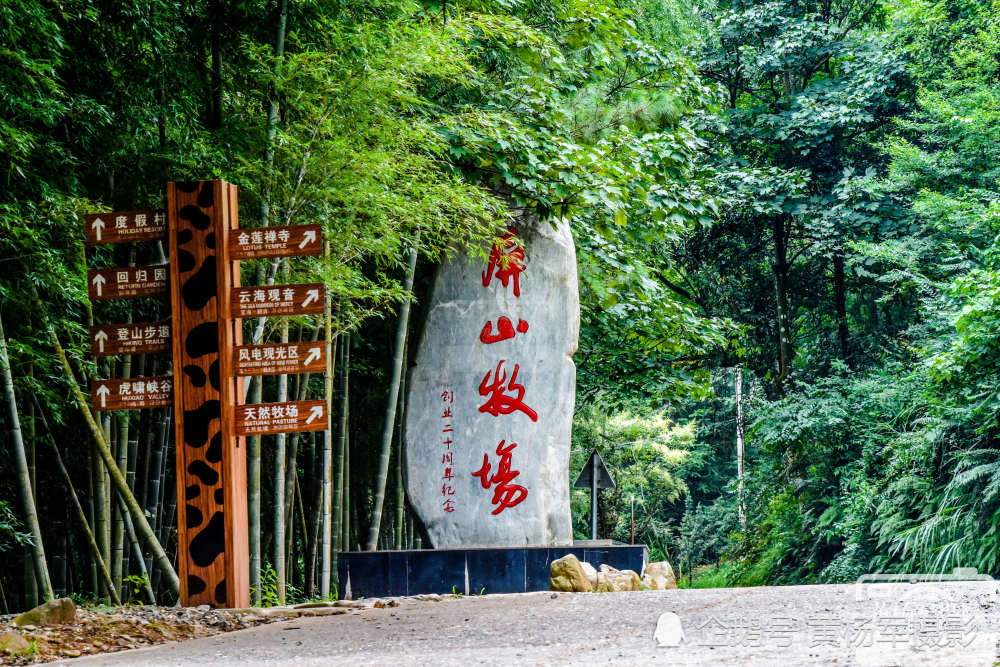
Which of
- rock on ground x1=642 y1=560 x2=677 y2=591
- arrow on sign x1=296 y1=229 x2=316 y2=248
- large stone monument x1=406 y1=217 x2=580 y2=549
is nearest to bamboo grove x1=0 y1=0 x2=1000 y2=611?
large stone monument x1=406 y1=217 x2=580 y2=549

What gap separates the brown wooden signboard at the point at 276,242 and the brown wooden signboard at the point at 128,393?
73 cm

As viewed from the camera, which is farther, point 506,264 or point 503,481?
point 506,264

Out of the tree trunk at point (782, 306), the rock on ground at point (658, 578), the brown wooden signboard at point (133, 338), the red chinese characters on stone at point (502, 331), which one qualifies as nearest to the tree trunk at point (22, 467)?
the brown wooden signboard at point (133, 338)

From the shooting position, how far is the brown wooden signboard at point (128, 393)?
493cm

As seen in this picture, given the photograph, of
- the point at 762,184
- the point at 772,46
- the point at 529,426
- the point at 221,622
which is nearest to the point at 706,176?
the point at 762,184

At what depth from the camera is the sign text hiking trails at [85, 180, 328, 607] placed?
4.85 m

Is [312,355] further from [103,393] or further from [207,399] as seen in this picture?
[103,393]

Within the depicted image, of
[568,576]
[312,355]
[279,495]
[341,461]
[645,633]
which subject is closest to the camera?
[645,633]

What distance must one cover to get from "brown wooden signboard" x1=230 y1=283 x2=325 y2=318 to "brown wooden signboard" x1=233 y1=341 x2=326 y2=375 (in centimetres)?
17

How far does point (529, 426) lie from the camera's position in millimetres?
7035

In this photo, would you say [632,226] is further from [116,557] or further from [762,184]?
[116,557]

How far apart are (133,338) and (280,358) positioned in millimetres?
788

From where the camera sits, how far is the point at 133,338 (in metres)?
5.01

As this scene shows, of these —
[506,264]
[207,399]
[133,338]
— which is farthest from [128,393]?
[506,264]
